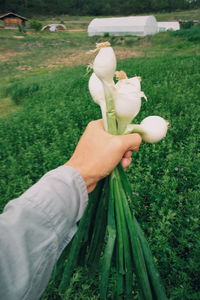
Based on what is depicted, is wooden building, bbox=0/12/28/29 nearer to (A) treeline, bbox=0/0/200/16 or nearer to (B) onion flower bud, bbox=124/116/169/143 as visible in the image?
(A) treeline, bbox=0/0/200/16

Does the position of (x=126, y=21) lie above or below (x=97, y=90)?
above

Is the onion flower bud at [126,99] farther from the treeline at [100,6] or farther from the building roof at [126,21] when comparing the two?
the treeline at [100,6]

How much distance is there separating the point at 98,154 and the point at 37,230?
0.42m

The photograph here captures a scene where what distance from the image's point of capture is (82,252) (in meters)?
1.76

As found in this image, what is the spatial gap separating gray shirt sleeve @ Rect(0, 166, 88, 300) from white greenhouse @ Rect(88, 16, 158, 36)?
27455 millimetres

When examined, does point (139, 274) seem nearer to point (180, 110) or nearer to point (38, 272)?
point (38, 272)

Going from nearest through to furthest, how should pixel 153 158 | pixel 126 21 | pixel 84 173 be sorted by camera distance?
pixel 84 173 < pixel 153 158 < pixel 126 21

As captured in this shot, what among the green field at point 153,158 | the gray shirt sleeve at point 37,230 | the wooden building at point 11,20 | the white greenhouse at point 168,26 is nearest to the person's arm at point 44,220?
the gray shirt sleeve at point 37,230

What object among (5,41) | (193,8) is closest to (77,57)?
(5,41)

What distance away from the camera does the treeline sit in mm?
53656

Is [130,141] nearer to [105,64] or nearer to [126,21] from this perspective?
[105,64]

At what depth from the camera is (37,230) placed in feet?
3.29

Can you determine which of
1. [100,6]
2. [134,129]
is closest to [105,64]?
[134,129]

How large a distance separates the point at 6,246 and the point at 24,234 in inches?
2.5
